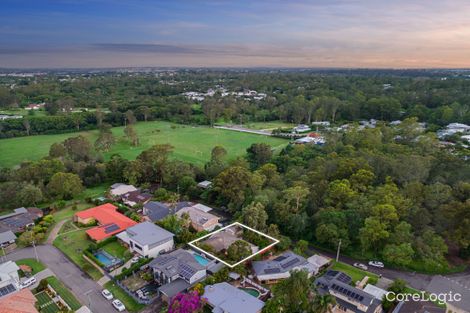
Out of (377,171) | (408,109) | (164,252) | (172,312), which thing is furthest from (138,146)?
(408,109)

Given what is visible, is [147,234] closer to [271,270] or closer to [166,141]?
[271,270]

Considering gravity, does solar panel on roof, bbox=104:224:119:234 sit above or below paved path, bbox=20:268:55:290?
above

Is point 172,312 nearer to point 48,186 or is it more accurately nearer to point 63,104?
point 48,186

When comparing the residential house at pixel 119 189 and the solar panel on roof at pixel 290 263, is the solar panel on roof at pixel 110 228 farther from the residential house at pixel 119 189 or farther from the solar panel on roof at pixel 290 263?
the solar panel on roof at pixel 290 263

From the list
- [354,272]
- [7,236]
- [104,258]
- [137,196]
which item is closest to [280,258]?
[354,272]

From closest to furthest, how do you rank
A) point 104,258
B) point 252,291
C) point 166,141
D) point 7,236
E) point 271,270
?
point 252,291
point 271,270
point 104,258
point 7,236
point 166,141

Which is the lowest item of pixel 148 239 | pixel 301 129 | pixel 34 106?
pixel 148 239

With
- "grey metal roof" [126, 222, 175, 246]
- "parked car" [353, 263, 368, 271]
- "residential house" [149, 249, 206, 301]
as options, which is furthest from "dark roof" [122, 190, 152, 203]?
"parked car" [353, 263, 368, 271]

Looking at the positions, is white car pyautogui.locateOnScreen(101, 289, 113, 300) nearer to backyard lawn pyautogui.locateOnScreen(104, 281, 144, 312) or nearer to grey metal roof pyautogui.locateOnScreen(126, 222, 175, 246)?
backyard lawn pyautogui.locateOnScreen(104, 281, 144, 312)
